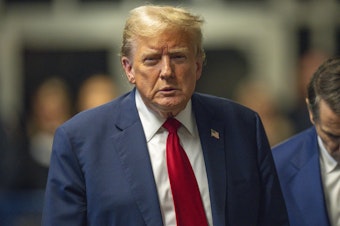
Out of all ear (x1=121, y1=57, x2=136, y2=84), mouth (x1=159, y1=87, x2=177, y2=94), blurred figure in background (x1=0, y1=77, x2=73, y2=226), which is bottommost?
blurred figure in background (x1=0, y1=77, x2=73, y2=226)

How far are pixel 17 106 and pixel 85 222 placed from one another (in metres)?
7.48

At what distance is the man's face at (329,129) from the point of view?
494 cm

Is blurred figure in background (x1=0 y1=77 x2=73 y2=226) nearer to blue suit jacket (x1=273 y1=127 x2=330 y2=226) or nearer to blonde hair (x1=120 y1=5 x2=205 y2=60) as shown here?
blue suit jacket (x1=273 y1=127 x2=330 y2=226)

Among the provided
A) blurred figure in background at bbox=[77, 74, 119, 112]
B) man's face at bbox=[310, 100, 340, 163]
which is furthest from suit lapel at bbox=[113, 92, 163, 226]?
blurred figure in background at bbox=[77, 74, 119, 112]

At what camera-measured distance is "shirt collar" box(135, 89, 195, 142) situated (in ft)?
14.9

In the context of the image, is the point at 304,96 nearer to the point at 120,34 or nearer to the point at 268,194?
the point at 120,34

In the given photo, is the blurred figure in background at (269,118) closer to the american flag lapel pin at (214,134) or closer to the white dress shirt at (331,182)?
the white dress shirt at (331,182)

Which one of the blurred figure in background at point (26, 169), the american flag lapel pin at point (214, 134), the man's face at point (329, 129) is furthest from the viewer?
the blurred figure in background at point (26, 169)

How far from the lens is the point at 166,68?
4332mm

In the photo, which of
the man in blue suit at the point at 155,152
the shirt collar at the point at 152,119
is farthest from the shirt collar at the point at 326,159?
the shirt collar at the point at 152,119

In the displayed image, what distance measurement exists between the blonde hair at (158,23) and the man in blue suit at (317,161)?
81 centimetres

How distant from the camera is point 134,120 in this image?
Answer: 455cm

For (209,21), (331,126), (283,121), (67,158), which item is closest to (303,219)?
(331,126)

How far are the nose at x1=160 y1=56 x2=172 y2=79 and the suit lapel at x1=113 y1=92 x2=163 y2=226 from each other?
306mm
